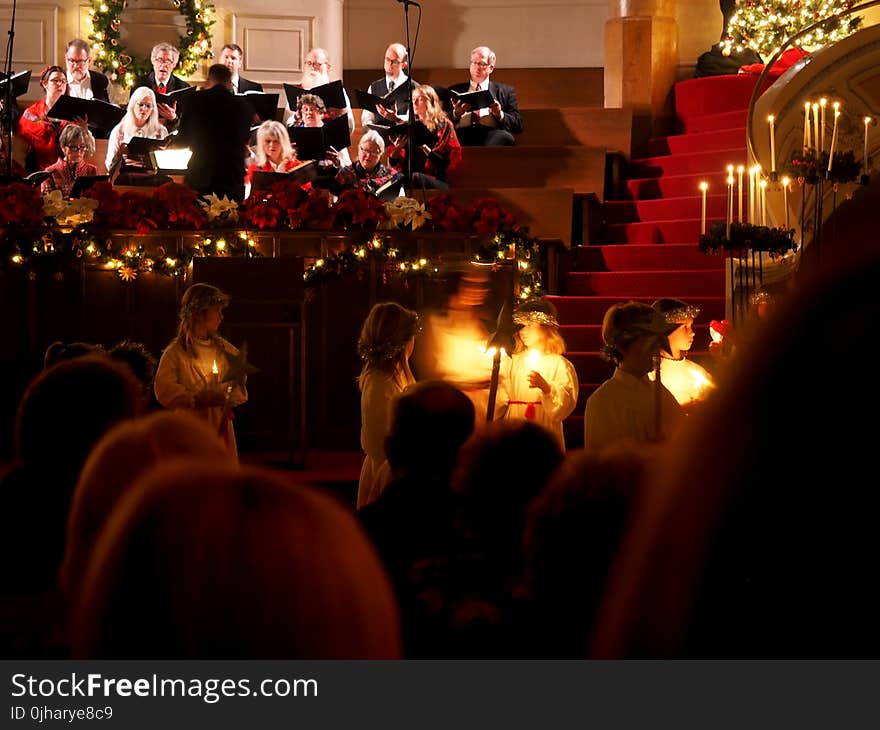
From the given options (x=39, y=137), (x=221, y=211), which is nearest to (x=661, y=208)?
(x=221, y=211)

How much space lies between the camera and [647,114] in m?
13.2

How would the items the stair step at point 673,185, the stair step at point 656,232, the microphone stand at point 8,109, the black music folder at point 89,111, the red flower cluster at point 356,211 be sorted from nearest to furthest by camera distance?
the red flower cluster at point 356,211
the microphone stand at point 8,109
the stair step at point 656,232
the black music folder at point 89,111
the stair step at point 673,185

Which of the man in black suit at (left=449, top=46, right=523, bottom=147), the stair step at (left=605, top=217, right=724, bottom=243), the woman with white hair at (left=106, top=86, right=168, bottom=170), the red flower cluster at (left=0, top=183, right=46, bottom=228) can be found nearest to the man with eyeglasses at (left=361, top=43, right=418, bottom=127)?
the man in black suit at (left=449, top=46, right=523, bottom=147)

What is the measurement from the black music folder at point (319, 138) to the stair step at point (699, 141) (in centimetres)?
356

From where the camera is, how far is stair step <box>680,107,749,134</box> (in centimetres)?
1231

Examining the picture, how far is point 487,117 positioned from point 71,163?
13.7 ft

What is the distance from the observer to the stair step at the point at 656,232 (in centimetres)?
1073

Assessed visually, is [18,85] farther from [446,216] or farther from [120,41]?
[446,216]

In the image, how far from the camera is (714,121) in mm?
12688

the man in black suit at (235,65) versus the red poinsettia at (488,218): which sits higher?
the man in black suit at (235,65)

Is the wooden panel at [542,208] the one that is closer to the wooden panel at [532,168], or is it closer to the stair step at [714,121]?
the wooden panel at [532,168]

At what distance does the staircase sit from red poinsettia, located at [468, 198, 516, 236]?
111 centimetres

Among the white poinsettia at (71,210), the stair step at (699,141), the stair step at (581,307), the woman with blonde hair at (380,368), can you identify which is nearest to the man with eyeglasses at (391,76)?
the stair step at (699,141)

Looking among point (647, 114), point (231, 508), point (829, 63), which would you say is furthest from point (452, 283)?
point (647, 114)
